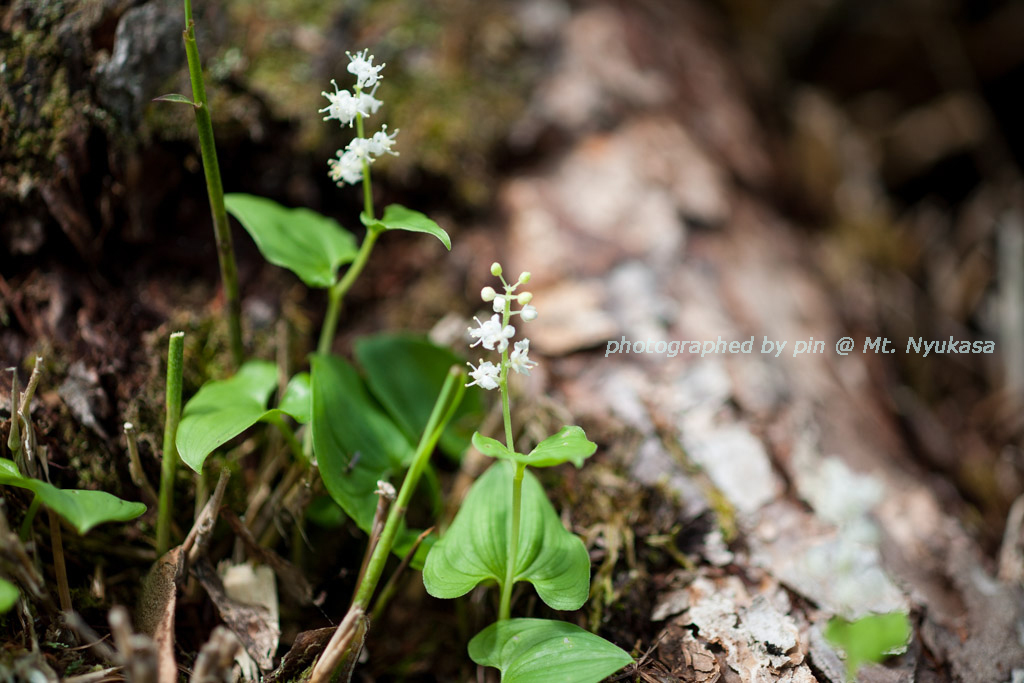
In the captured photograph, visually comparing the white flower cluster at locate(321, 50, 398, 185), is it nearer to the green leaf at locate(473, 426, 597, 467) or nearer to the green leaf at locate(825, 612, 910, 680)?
the green leaf at locate(473, 426, 597, 467)

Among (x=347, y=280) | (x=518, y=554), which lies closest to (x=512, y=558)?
(x=518, y=554)

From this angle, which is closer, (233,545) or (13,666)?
(13,666)

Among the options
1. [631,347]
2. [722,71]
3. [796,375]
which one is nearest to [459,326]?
[631,347]

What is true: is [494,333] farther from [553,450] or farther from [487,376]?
[553,450]

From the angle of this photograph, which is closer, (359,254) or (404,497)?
(404,497)

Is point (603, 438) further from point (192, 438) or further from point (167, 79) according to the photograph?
point (167, 79)

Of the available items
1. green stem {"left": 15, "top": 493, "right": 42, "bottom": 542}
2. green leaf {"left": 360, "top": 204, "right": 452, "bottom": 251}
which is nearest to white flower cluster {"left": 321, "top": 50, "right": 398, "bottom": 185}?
green leaf {"left": 360, "top": 204, "right": 452, "bottom": 251}
